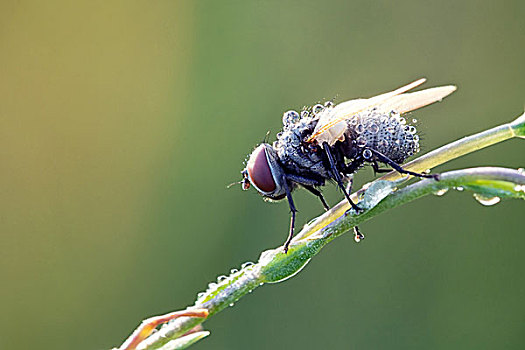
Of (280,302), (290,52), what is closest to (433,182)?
(280,302)

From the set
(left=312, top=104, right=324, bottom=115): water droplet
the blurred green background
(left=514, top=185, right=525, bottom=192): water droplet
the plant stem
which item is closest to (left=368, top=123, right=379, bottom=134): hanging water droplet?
(left=312, top=104, right=324, bottom=115): water droplet

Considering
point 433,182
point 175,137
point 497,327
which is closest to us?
point 433,182

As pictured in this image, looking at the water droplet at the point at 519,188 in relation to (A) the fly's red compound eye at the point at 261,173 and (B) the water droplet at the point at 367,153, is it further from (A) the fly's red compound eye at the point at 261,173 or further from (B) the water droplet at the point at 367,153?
(A) the fly's red compound eye at the point at 261,173

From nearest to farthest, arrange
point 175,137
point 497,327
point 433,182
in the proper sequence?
point 433,182, point 497,327, point 175,137

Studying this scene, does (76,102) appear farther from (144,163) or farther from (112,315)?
(112,315)

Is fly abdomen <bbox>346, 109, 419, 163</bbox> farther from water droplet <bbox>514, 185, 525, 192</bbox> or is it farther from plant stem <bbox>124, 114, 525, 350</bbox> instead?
water droplet <bbox>514, 185, 525, 192</bbox>

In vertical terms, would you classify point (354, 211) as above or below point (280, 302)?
below
